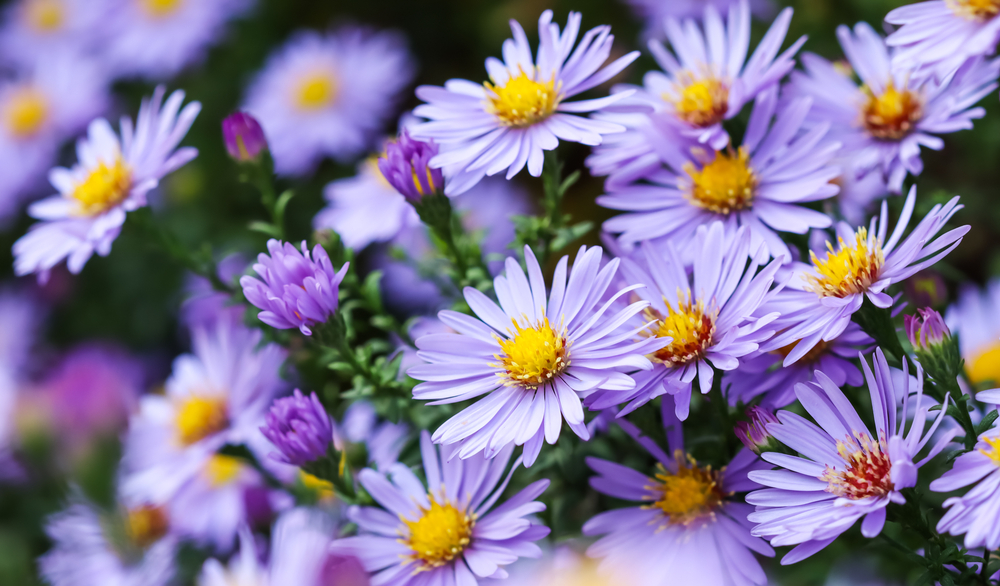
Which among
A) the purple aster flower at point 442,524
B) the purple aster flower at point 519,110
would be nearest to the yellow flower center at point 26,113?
the purple aster flower at point 519,110

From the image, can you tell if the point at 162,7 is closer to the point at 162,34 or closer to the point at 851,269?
the point at 162,34

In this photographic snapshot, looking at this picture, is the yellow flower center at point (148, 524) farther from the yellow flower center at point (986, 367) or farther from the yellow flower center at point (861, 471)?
the yellow flower center at point (986, 367)

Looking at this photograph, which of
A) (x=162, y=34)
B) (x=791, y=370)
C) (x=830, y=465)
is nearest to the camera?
(x=830, y=465)

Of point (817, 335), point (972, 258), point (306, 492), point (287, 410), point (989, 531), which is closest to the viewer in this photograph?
point (989, 531)

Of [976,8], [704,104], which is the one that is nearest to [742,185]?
[704,104]

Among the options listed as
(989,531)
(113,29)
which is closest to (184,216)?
(113,29)

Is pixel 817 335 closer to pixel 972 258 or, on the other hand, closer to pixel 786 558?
pixel 786 558

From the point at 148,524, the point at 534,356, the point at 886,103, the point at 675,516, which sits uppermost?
the point at 886,103
